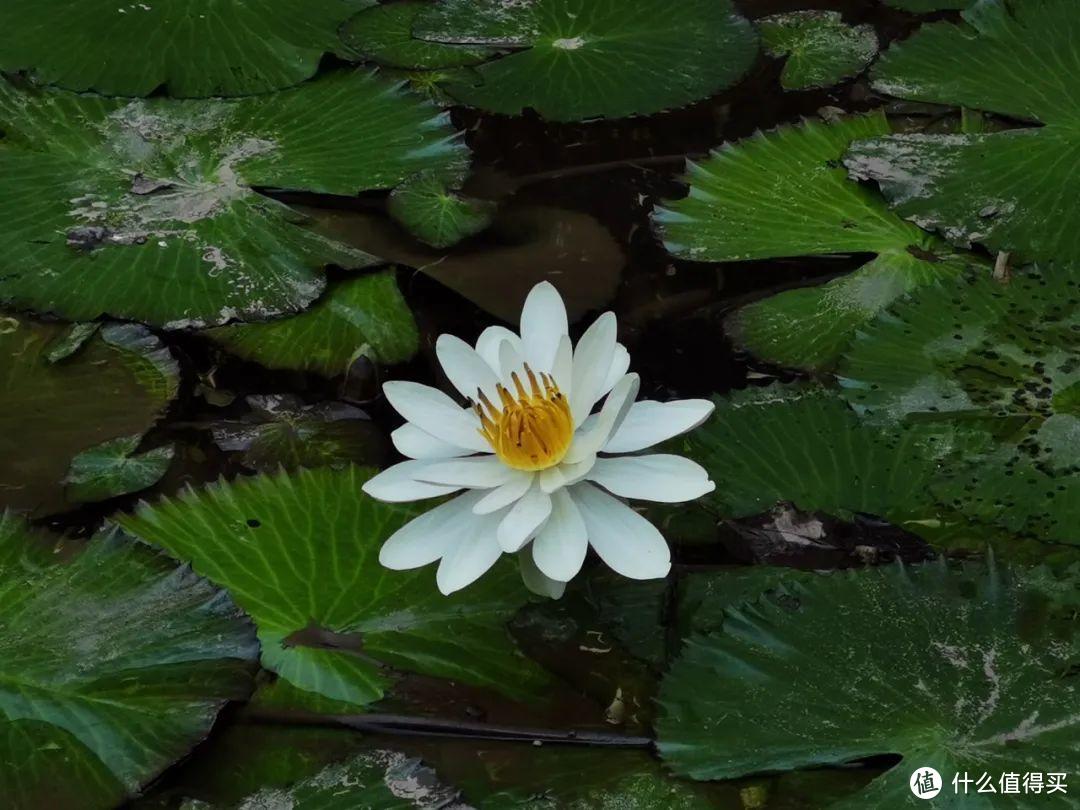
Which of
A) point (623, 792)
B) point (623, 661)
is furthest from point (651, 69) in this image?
point (623, 792)

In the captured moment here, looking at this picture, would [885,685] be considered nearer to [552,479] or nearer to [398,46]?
[552,479]

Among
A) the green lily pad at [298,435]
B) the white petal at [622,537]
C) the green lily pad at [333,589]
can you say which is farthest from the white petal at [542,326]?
the green lily pad at [298,435]

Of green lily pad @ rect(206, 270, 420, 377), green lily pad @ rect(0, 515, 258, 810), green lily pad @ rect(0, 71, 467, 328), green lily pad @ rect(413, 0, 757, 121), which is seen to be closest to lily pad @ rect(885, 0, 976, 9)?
green lily pad @ rect(413, 0, 757, 121)

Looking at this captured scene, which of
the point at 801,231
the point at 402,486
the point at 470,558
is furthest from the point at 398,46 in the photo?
the point at 470,558

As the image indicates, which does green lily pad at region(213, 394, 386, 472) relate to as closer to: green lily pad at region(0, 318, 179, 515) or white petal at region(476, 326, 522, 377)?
green lily pad at region(0, 318, 179, 515)

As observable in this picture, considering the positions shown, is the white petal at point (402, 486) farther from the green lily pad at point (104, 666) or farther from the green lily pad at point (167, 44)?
the green lily pad at point (167, 44)
